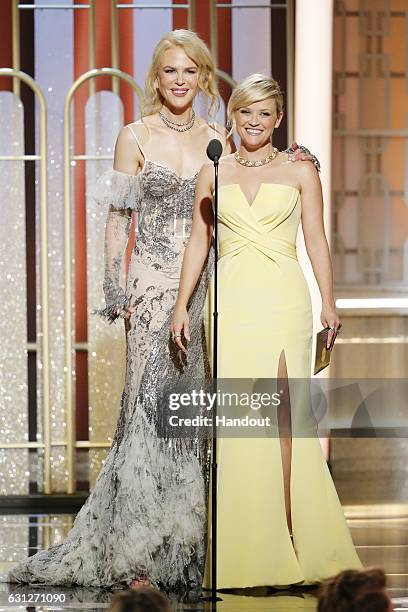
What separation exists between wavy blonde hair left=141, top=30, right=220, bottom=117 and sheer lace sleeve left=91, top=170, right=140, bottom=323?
0.22 m

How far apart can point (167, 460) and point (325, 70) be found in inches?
94.0

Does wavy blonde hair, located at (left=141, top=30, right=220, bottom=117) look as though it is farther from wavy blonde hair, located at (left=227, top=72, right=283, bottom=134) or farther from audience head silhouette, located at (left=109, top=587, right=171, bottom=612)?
audience head silhouette, located at (left=109, top=587, right=171, bottom=612)

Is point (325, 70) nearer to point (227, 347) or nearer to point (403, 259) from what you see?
point (403, 259)

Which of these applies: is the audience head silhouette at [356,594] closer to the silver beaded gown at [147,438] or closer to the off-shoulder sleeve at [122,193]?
the silver beaded gown at [147,438]

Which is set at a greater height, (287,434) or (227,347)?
(227,347)

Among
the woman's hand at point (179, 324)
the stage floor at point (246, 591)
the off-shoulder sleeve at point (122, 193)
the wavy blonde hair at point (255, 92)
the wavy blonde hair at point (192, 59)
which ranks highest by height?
the wavy blonde hair at point (192, 59)

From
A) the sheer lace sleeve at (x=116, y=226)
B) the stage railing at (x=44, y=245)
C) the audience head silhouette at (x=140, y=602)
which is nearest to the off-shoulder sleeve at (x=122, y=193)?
the sheer lace sleeve at (x=116, y=226)

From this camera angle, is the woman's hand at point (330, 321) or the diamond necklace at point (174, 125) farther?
the diamond necklace at point (174, 125)

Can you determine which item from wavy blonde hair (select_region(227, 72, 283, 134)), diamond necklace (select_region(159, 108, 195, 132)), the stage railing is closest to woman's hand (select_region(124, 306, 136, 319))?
diamond necklace (select_region(159, 108, 195, 132))

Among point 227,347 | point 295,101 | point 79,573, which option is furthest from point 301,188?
point 295,101

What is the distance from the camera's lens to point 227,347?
3.27 metres

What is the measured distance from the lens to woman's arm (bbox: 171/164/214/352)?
10.8ft

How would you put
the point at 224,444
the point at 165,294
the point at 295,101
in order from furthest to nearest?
1. the point at 295,101
2. the point at 165,294
3. the point at 224,444

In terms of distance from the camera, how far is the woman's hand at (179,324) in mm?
3324
